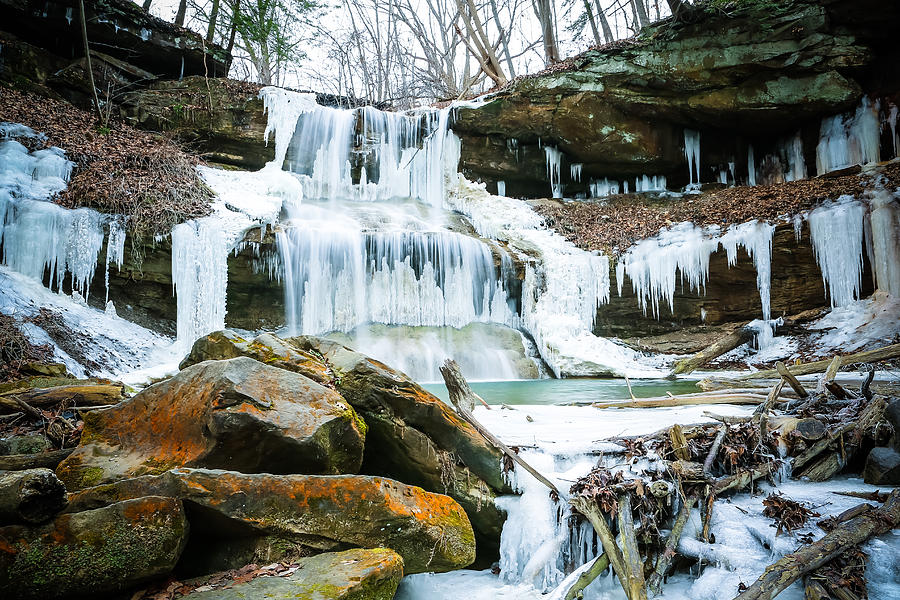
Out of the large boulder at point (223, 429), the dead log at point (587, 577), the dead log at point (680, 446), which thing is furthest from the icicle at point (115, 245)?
the dead log at point (680, 446)

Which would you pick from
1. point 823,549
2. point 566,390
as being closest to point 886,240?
point 566,390

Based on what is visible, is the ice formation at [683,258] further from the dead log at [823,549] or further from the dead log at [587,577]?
the dead log at [587,577]

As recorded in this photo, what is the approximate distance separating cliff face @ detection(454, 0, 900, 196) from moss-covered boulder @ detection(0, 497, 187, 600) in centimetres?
1416

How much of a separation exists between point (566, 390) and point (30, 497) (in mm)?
7644

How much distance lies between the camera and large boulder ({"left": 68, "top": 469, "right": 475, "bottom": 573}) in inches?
86.2

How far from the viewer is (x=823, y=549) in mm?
2426

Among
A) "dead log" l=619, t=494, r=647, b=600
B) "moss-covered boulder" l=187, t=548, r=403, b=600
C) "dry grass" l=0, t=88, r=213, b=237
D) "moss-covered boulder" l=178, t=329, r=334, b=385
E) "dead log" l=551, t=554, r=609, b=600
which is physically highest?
Answer: "dry grass" l=0, t=88, r=213, b=237

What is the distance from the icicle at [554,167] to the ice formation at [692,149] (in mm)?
3876

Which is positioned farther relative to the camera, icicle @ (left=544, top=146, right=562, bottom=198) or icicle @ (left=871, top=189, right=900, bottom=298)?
icicle @ (left=544, top=146, right=562, bottom=198)

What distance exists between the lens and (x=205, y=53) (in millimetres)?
13867

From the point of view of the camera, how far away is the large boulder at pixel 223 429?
256cm

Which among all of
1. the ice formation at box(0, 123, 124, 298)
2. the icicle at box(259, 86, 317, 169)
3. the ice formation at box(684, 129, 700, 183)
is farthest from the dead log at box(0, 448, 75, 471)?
the ice formation at box(684, 129, 700, 183)

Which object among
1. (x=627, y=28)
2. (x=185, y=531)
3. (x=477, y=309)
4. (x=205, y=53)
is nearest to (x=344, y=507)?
(x=185, y=531)

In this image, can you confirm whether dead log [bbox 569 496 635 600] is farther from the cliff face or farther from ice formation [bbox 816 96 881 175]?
ice formation [bbox 816 96 881 175]
